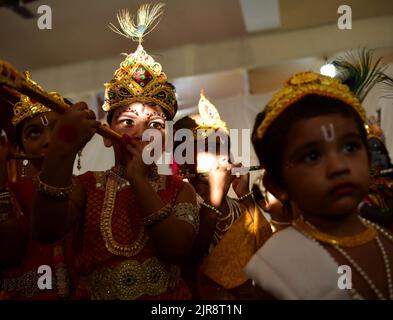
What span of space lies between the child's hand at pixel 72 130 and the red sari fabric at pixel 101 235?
1.03 ft

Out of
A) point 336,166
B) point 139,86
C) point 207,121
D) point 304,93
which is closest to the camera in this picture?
point 336,166

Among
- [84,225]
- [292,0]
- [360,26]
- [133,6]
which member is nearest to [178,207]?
[84,225]

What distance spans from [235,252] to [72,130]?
0.87 meters

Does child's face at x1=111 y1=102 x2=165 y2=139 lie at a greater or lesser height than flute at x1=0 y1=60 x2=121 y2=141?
greater

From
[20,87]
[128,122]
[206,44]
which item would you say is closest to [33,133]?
[128,122]

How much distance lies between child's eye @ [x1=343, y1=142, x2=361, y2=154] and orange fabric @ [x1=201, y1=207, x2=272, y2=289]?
28.1 inches

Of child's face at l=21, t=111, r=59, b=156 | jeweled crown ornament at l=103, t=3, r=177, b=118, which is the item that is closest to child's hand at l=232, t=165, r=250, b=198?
jeweled crown ornament at l=103, t=3, r=177, b=118

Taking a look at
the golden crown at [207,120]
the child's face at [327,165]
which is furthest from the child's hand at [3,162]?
the golden crown at [207,120]

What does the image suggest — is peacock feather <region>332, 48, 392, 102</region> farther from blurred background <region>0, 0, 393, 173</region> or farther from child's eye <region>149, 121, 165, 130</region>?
blurred background <region>0, 0, 393, 173</region>

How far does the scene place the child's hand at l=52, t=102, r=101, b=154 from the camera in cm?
109

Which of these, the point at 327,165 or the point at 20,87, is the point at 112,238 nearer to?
the point at 20,87

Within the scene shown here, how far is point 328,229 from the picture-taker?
45.1 inches

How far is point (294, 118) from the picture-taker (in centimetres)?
114

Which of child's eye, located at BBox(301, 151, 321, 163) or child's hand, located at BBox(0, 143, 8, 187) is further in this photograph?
child's hand, located at BBox(0, 143, 8, 187)
